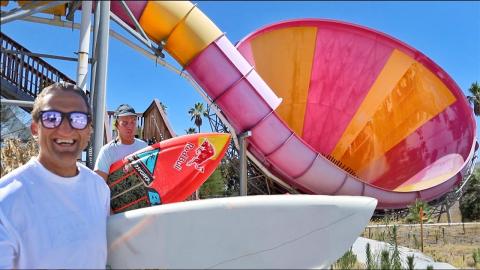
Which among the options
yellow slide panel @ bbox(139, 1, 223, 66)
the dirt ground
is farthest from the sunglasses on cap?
yellow slide panel @ bbox(139, 1, 223, 66)

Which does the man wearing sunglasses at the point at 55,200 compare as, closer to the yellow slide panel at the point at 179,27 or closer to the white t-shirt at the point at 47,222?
the white t-shirt at the point at 47,222

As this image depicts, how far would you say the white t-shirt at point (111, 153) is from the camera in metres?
2.99

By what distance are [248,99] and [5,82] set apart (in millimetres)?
3460

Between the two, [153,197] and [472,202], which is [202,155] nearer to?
[153,197]

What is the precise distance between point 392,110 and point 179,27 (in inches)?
307

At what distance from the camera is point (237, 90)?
20.2ft

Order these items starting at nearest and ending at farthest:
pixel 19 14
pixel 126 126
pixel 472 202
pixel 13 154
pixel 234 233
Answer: pixel 234 233 → pixel 126 126 → pixel 19 14 → pixel 13 154 → pixel 472 202

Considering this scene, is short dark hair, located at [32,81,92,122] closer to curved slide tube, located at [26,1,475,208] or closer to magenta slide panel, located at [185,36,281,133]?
curved slide tube, located at [26,1,475,208]

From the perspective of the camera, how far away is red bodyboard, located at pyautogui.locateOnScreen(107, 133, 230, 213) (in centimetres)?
312

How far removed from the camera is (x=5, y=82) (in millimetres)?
5480

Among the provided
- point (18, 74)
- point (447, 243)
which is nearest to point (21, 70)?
point (18, 74)

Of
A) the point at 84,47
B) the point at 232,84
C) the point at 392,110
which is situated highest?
the point at 392,110

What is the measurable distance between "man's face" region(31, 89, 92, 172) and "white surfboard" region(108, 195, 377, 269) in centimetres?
46

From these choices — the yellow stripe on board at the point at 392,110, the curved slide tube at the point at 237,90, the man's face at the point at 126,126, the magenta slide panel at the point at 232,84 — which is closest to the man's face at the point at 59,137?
the man's face at the point at 126,126
